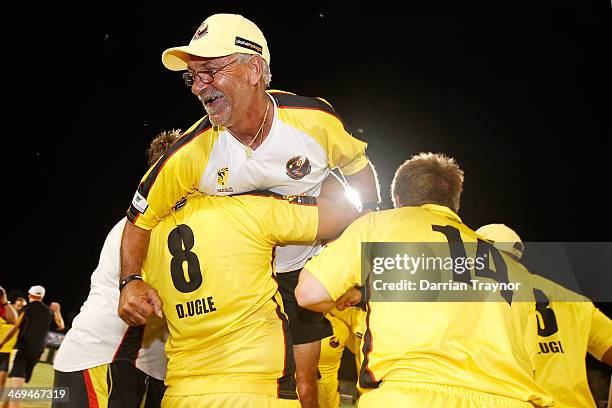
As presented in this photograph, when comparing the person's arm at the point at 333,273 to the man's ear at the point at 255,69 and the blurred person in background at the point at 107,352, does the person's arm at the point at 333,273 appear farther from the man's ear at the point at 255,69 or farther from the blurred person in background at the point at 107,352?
the blurred person in background at the point at 107,352

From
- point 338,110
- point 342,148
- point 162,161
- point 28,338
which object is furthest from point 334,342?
point 338,110

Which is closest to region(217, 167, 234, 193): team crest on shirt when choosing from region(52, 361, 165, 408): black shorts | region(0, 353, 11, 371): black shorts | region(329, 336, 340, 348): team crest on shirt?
region(52, 361, 165, 408): black shorts

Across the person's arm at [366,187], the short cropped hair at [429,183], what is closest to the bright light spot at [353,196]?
the person's arm at [366,187]

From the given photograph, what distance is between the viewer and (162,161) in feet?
11.7

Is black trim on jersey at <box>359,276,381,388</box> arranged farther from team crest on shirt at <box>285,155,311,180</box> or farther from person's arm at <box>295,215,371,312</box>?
team crest on shirt at <box>285,155,311,180</box>

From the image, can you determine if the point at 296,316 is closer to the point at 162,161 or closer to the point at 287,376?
the point at 287,376

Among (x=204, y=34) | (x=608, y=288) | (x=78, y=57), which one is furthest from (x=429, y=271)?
(x=78, y=57)

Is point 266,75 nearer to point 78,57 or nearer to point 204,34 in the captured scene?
point 204,34

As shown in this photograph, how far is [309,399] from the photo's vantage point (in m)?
4.49

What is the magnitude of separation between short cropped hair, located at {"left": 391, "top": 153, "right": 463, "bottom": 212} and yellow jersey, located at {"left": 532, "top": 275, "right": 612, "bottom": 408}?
1.66 meters

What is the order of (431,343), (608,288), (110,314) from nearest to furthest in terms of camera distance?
1. (431,343)
2. (110,314)
3. (608,288)

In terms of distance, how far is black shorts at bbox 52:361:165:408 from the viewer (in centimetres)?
412

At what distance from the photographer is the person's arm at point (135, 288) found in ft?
11.2

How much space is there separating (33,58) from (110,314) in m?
23.9
